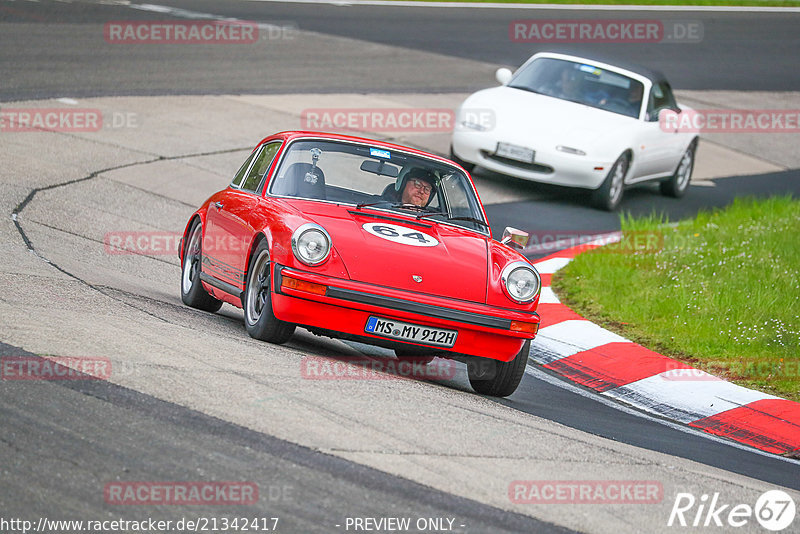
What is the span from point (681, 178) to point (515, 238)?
9433 millimetres

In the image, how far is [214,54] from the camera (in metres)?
20.5

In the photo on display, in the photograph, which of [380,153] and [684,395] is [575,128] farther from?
[684,395]

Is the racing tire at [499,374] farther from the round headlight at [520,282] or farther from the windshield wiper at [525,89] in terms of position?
the windshield wiper at [525,89]

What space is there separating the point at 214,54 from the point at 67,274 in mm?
13238

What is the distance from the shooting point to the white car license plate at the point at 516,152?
540 inches

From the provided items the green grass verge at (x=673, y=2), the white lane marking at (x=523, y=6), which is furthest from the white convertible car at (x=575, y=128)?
the green grass verge at (x=673, y=2)

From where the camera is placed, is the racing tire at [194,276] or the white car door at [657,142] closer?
the racing tire at [194,276]

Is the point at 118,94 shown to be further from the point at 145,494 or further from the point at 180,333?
the point at 145,494

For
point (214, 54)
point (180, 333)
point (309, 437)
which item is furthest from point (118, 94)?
point (309, 437)

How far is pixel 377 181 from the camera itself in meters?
7.68

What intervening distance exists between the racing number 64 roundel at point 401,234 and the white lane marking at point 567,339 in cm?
184

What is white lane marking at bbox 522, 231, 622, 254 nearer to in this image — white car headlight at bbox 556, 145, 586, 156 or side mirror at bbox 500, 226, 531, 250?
white car headlight at bbox 556, 145, 586, 156

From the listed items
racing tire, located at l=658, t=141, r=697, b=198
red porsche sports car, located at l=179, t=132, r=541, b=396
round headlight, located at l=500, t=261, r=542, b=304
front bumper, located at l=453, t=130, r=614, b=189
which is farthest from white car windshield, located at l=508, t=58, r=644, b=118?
round headlight, located at l=500, t=261, r=542, b=304

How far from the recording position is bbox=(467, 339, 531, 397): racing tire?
6793mm
